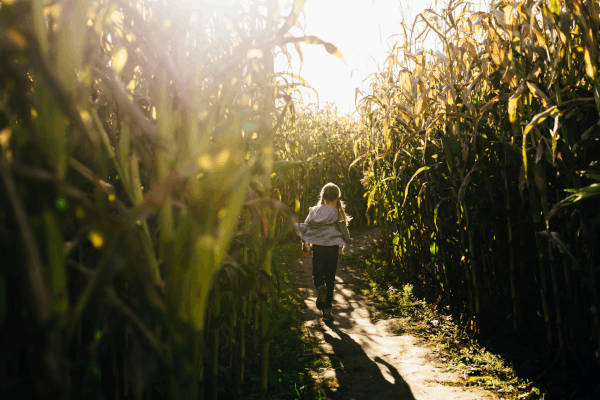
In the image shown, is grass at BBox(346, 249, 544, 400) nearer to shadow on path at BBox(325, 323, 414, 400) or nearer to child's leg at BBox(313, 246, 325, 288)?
shadow on path at BBox(325, 323, 414, 400)

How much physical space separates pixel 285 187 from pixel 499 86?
14.9 feet

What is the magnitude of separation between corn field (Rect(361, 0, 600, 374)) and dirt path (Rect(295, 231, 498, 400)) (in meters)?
0.58

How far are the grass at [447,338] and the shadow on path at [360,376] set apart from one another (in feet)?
1.20

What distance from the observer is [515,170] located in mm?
2826

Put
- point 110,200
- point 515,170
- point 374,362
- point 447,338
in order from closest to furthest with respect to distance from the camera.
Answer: point 110,200 → point 515,170 → point 374,362 → point 447,338

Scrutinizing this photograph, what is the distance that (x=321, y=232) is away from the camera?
4391mm

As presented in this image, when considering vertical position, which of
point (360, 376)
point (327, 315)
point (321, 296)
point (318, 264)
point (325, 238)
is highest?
point (325, 238)

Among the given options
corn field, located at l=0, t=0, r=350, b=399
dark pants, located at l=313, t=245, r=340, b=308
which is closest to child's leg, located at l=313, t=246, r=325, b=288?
dark pants, located at l=313, t=245, r=340, b=308

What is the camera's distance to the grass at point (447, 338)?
258 cm

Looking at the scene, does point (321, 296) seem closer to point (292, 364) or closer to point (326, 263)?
point (326, 263)

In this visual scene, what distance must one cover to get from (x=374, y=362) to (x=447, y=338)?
73 centimetres

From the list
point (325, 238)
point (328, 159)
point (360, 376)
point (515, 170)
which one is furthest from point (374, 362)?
point (328, 159)

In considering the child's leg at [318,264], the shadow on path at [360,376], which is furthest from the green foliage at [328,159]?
the shadow on path at [360,376]

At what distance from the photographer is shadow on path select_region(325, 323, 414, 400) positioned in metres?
2.58
